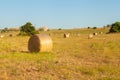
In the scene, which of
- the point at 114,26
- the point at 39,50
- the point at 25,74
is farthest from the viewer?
the point at 114,26

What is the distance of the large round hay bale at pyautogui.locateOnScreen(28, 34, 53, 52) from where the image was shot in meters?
22.0

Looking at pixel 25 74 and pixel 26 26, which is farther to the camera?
pixel 26 26

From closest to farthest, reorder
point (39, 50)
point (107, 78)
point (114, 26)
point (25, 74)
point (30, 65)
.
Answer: point (107, 78)
point (25, 74)
point (30, 65)
point (39, 50)
point (114, 26)

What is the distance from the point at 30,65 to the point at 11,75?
84.4 inches

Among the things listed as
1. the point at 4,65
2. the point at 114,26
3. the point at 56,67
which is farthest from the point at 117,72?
the point at 114,26

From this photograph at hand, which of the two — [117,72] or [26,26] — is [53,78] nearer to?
[117,72]

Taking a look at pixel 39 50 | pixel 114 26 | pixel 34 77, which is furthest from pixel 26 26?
pixel 34 77

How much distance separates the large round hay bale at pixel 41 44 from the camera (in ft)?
72.3

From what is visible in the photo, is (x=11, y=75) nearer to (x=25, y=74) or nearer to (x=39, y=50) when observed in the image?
(x=25, y=74)

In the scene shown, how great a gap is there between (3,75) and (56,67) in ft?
7.71

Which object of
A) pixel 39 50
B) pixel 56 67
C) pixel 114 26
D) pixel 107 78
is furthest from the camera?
pixel 114 26

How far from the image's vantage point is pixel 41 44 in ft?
72.1

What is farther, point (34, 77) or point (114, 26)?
point (114, 26)

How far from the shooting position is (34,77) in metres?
11.5
